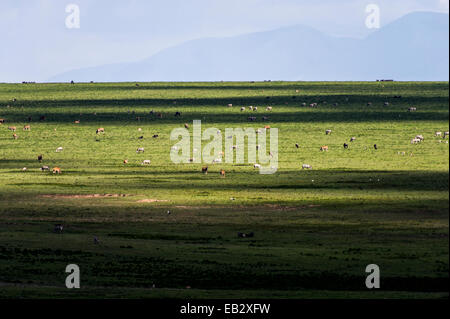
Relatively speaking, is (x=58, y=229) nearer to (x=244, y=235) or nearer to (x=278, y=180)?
(x=244, y=235)

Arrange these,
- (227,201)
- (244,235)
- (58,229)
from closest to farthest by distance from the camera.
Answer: (244,235)
(58,229)
(227,201)

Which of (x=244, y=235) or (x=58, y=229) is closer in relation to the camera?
(x=244, y=235)

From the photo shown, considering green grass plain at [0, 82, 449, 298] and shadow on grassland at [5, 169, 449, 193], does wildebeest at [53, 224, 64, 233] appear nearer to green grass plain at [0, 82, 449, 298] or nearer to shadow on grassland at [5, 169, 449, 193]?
green grass plain at [0, 82, 449, 298]

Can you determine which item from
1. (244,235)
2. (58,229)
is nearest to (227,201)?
(244,235)

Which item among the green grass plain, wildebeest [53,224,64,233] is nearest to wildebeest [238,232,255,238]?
the green grass plain

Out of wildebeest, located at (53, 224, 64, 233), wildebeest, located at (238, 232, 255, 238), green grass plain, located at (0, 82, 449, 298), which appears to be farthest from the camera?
wildebeest, located at (53, 224, 64, 233)

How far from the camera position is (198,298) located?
3067cm

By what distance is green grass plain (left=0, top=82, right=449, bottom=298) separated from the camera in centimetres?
3500

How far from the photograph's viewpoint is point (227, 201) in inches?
2188

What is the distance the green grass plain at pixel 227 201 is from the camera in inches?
1378

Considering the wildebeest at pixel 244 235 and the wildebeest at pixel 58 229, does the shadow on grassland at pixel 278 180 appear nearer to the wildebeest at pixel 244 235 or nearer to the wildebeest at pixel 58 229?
the wildebeest at pixel 58 229

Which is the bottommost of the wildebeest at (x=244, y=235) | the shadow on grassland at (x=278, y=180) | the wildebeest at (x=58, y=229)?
the wildebeest at (x=244, y=235)

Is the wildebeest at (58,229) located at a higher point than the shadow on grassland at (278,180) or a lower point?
lower

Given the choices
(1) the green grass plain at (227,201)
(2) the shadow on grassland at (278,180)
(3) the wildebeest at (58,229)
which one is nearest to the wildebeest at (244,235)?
(1) the green grass plain at (227,201)
